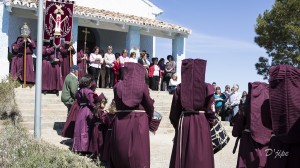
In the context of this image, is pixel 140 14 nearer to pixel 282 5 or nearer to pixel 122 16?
pixel 122 16

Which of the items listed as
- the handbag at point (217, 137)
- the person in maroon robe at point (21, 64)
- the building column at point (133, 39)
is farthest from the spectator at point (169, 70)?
the handbag at point (217, 137)

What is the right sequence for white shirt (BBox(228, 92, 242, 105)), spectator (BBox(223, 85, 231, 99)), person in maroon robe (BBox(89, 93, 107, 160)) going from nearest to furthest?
1. person in maroon robe (BBox(89, 93, 107, 160))
2. white shirt (BBox(228, 92, 242, 105))
3. spectator (BBox(223, 85, 231, 99))

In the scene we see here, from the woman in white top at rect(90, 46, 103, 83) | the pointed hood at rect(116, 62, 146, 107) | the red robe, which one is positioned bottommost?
the red robe

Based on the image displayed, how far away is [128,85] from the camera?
6.05 metres

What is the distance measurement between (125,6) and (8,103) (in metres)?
10.8

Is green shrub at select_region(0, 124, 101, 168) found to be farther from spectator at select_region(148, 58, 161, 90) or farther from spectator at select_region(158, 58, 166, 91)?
spectator at select_region(158, 58, 166, 91)

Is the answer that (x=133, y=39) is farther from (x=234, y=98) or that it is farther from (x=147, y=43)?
(x=234, y=98)

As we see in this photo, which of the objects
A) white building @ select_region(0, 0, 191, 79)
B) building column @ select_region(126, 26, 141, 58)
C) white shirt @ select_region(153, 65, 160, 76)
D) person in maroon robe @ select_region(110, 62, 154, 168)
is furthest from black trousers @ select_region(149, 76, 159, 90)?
person in maroon robe @ select_region(110, 62, 154, 168)

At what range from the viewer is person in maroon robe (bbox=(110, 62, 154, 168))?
236 inches

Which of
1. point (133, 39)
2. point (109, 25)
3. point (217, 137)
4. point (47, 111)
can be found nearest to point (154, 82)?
point (133, 39)

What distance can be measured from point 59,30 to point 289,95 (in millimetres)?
10578

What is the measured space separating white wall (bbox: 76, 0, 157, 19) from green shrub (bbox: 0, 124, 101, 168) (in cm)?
1363

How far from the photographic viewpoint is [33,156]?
581cm

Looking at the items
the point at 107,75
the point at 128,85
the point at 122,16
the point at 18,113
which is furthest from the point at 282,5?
the point at 128,85
